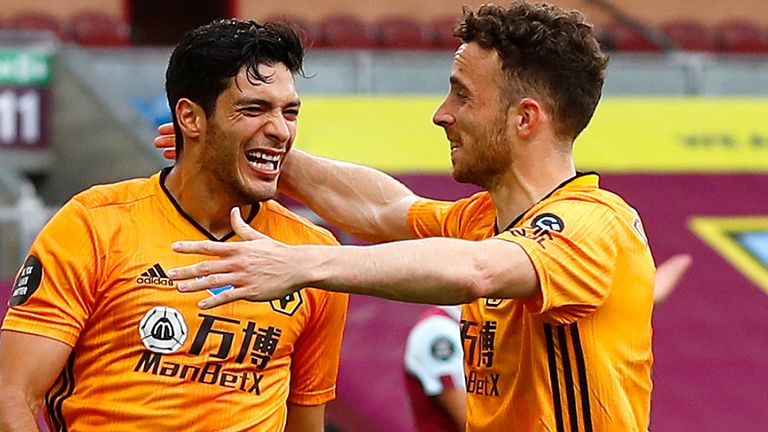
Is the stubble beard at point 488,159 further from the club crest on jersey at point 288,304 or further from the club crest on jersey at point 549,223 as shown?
the club crest on jersey at point 288,304

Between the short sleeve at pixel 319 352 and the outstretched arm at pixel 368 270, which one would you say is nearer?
the outstretched arm at pixel 368 270

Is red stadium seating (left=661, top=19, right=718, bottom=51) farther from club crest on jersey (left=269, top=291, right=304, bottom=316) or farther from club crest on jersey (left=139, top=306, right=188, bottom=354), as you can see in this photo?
club crest on jersey (left=139, top=306, right=188, bottom=354)

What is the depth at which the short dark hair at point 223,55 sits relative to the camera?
150 inches

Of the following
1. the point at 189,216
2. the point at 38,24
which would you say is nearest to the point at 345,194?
Answer: the point at 189,216

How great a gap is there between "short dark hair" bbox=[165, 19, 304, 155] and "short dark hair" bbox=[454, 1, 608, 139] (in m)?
0.53

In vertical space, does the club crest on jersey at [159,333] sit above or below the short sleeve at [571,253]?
below

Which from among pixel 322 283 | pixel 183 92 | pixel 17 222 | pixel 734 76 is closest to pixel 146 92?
pixel 17 222

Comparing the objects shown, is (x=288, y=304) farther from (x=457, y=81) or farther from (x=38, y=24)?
(x=38, y=24)

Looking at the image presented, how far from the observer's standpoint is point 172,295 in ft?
12.4

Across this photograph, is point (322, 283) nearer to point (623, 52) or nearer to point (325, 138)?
point (325, 138)

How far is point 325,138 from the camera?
34.1 ft

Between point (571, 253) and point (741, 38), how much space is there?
14228 millimetres

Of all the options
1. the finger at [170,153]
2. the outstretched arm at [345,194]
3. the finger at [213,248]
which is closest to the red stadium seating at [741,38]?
the outstretched arm at [345,194]

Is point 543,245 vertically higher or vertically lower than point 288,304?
higher
